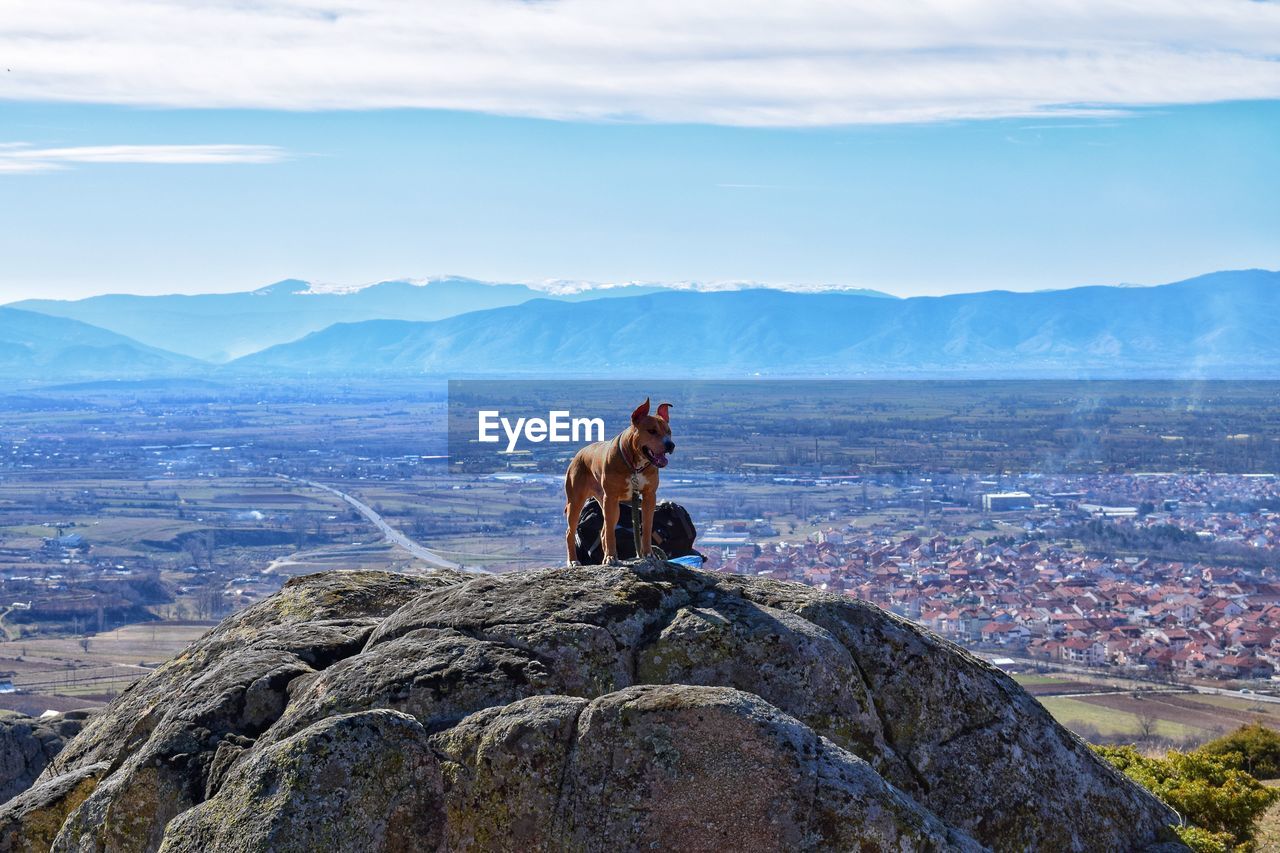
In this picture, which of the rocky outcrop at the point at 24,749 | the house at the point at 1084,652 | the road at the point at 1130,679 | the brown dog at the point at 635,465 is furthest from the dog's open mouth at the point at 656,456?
the house at the point at 1084,652

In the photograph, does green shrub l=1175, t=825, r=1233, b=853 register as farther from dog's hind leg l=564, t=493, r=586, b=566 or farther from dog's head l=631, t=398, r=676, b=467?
dog's hind leg l=564, t=493, r=586, b=566

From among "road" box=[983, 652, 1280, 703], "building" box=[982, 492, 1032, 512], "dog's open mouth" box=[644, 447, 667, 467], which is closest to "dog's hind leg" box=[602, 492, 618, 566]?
"dog's open mouth" box=[644, 447, 667, 467]

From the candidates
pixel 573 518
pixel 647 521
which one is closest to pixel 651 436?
pixel 647 521

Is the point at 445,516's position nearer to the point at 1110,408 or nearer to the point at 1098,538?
the point at 1098,538

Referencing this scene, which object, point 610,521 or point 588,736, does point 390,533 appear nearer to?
point 610,521

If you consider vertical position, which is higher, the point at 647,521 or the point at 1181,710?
the point at 647,521

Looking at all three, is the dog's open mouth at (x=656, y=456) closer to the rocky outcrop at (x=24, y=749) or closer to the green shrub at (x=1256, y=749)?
the rocky outcrop at (x=24, y=749)
